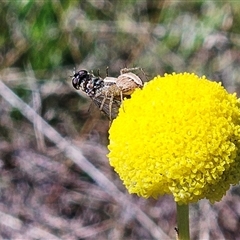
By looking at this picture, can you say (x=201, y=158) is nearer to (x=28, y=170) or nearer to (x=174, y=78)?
(x=174, y=78)

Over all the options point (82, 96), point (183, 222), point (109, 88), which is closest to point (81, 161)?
point (82, 96)

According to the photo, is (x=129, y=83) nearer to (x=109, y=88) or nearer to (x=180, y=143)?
(x=109, y=88)

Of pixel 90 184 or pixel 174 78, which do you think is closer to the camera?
pixel 174 78

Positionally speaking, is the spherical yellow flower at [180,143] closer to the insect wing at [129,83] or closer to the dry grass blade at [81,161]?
the insect wing at [129,83]

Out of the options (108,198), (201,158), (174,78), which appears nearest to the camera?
(201,158)

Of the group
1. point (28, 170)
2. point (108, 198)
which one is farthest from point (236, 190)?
point (28, 170)
